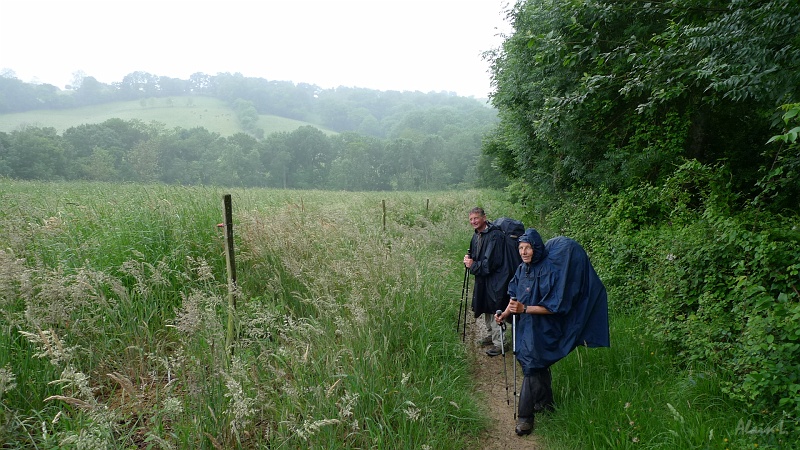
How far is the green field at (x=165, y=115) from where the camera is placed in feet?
226

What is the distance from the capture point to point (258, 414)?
10.1 ft

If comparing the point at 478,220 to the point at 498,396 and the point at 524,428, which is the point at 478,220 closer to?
the point at 498,396

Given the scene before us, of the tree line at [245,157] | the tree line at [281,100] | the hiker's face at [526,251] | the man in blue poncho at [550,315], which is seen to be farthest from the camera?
the tree line at [281,100]

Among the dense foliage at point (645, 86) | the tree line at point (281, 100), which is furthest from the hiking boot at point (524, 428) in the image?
the tree line at point (281, 100)

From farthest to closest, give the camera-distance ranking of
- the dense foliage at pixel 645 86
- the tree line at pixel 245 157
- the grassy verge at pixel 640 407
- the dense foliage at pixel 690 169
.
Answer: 1. the tree line at pixel 245 157
2. the dense foliage at pixel 645 86
3. the dense foliage at pixel 690 169
4. the grassy verge at pixel 640 407

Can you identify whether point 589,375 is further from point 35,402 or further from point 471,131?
point 471,131

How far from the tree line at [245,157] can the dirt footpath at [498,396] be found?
2946cm

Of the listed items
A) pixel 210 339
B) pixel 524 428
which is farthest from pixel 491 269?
pixel 210 339

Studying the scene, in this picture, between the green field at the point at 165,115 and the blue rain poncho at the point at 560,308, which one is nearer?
the blue rain poncho at the point at 560,308

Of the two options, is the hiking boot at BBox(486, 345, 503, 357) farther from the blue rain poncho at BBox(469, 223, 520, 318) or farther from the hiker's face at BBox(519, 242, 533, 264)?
the hiker's face at BBox(519, 242, 533, 264)

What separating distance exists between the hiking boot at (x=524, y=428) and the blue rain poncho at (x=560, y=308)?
455mm

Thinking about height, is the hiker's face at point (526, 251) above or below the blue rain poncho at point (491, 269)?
above

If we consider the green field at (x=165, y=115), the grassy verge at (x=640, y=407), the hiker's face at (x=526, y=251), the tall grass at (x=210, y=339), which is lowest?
the grassy verge at (x=640, y=407)

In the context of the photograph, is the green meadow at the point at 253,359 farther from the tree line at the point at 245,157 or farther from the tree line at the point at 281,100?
the tree line at the point at 281,100
